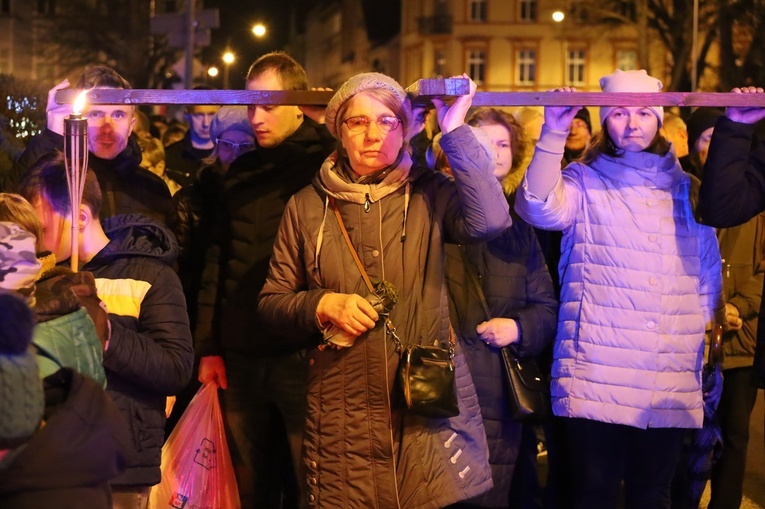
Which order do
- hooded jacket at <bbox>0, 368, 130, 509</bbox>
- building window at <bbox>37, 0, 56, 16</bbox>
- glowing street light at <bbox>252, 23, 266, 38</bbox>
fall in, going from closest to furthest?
hooded jacket at <bbox>0, 368, 130, 509</bbox>, glowing street light at <bbox>252, 23, 266, 38</bbox>, building window at <bbox>37, 0, 56, 16</bbox>

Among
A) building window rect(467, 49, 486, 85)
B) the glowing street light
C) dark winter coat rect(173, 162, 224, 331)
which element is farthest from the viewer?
building window rect(467, 49, 486, 85)

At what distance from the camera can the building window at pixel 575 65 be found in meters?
55.3

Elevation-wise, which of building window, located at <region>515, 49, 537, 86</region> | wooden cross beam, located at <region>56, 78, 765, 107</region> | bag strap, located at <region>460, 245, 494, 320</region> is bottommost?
bag strap, located at <region>460, 245, 494, 320</region>

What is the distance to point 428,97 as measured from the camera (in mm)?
4297

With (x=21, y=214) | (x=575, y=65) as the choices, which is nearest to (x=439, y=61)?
(x=575, y=65)

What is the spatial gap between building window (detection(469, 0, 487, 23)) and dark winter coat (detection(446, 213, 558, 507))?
174 ft

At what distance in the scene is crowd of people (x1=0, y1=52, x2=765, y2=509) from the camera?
143 inches

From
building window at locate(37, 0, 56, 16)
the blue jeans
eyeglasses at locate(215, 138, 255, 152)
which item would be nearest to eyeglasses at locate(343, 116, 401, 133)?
the blue jeans

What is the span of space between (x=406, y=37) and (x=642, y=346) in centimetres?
5061

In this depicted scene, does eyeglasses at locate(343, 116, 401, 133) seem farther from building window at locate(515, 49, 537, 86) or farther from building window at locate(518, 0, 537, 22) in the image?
building window at locate(518, 0, 537, 22)

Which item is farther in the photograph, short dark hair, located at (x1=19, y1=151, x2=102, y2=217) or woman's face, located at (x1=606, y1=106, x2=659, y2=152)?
woman's face, located at (x1=606, y1=106, x2=659, y2=152)

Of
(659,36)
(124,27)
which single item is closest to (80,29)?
(124,27)

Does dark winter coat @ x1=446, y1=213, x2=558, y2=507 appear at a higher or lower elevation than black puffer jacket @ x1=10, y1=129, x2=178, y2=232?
lower

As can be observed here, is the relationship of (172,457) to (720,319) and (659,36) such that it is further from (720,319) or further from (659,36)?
(659,36)
